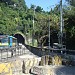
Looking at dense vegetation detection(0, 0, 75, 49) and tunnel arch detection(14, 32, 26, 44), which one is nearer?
dense vegetation detection(0, 0, 75, 49)

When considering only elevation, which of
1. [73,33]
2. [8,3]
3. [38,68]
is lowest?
[38,68]

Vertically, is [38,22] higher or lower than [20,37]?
higher

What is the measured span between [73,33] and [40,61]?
13.7m

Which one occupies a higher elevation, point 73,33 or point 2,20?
point 2,20

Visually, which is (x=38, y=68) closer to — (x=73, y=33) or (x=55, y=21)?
(x=73, y=33)

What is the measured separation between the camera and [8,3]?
12900 centimetres

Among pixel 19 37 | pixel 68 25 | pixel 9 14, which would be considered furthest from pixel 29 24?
pixel 68 25

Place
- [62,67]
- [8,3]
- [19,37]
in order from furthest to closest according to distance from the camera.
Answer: [8,3] → [19,37] → [62,67]

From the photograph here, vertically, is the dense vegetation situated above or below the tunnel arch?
above

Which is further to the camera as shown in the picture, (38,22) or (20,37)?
(20,37)

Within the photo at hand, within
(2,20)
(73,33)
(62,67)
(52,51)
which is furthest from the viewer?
(2,20)

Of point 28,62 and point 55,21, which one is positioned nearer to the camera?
point 28,62

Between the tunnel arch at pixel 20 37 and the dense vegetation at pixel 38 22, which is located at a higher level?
the dense vegetation at pixel 38 22

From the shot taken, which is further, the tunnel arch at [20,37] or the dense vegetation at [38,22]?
the tunnel arch at [20,37]
